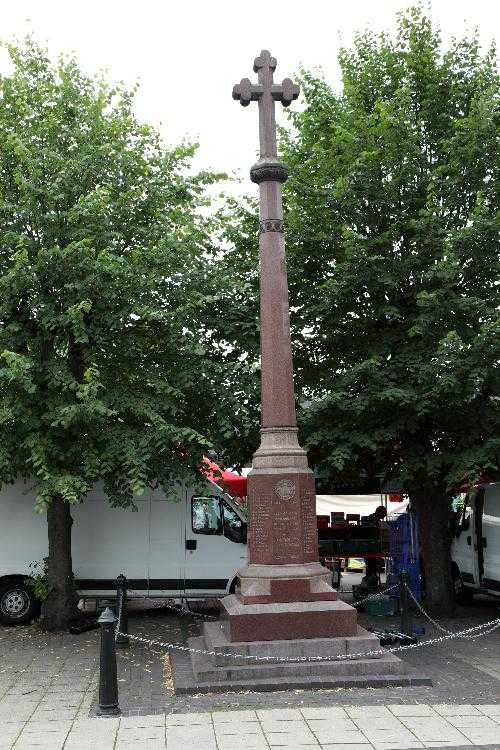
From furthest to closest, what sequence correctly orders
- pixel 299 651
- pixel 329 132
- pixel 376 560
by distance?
pixel 376 560
pixel 329 132
pixel 299 651

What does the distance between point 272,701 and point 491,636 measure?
5721 millimetres

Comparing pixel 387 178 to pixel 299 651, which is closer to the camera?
pixel 299 651

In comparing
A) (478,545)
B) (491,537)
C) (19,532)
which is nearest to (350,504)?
(478,545)

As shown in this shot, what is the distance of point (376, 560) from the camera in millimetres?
17938

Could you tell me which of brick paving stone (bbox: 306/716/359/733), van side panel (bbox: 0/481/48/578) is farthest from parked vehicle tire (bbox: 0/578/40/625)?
brick paving stone (bbox: 306/716/359/733)

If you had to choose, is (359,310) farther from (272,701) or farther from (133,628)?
(272,701)

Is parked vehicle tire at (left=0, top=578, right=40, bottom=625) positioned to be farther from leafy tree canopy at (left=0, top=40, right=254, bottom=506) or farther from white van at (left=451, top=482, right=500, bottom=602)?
white van at (left=451, top=482, right=500, bottom=602)

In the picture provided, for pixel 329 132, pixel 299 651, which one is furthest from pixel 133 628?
pixel 329 132

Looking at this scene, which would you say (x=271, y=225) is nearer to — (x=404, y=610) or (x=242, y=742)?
(x=404, y=610)

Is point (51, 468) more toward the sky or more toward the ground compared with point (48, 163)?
more toward the ground

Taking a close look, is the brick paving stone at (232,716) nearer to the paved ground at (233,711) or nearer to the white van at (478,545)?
the paved ground at (233,711)

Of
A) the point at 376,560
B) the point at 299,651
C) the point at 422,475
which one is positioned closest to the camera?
the point at 299,651

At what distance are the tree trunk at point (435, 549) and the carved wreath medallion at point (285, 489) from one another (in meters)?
5.69

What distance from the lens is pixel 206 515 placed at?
14.2m
